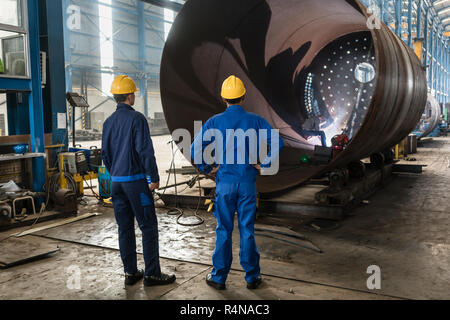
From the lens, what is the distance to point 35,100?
4680 millimetres

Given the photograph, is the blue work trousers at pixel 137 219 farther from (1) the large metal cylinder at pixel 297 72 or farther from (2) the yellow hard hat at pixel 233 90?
(1) the large metal cylinder at pixel 297 72

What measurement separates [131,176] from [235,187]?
2.20ft

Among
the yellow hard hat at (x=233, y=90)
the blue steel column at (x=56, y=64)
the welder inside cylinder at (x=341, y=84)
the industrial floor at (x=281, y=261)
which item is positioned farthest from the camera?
the welder inside cylinder at (x=341, y=84)

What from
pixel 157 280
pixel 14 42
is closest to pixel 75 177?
pixel 14 42

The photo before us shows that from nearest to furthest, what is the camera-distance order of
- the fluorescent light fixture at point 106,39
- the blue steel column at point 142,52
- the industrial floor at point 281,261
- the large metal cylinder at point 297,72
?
the industrial floor at point 281,261 < the large metal cylinder at point 297,72 < the fluorescent light fixture at point 106,39 < the blue steel column at point 142,52

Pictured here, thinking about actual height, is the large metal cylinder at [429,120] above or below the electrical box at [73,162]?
above

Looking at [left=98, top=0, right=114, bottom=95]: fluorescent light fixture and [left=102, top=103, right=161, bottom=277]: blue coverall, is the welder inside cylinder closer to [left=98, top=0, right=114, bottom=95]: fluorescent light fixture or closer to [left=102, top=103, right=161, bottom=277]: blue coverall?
[left=102, top=103, right=161, bottom=277]: blue coverall

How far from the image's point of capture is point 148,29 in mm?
22359

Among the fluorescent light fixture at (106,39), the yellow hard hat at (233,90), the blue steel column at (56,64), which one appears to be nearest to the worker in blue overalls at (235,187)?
the yellow hard hat at (233,90)

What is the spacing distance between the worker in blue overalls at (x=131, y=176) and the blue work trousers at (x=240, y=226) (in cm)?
38

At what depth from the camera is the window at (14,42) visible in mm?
4535

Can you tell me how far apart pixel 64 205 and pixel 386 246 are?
133 inches

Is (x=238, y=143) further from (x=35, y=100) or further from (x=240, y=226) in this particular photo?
(x=35, y=100)

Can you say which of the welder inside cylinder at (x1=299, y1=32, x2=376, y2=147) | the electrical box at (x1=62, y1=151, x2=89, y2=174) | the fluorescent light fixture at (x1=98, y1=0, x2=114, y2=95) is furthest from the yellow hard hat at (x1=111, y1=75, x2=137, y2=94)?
the fluorescent light fixture at (x1=98, y1=0, x2=114, y2=95)
